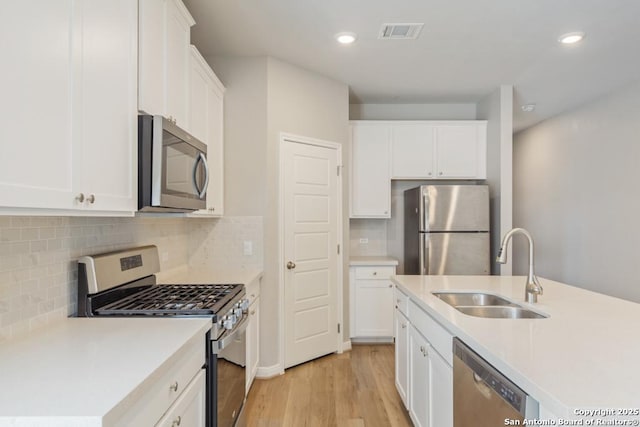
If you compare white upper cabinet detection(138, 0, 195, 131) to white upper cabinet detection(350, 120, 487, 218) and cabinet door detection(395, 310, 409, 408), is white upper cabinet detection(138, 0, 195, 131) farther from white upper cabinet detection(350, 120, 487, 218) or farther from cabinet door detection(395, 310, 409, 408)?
white upper cabinet detection(350, 120, 487, 218)

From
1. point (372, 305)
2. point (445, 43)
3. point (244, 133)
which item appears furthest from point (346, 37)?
point (372, 305)

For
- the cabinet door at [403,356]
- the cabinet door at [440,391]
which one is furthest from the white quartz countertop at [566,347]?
the cabinet door at [403,356]

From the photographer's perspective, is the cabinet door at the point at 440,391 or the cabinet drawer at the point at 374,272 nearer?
the cabinet door at the point at 440,391

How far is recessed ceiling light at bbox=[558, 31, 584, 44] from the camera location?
2814 millimetres

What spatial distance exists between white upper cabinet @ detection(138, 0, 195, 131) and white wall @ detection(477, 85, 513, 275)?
10.3ft

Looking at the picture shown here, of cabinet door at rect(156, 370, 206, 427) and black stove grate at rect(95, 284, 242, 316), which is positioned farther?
black stove grate at rect(95, 284, 242, 316)

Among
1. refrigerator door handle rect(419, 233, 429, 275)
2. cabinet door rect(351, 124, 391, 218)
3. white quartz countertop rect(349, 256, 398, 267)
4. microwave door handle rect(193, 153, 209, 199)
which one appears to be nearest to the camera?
microwave door handle rect(193, 153, 209, 199)

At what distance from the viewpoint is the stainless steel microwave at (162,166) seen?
1628 millimetres

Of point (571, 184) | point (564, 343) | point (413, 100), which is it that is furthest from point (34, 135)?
point (571, 184)

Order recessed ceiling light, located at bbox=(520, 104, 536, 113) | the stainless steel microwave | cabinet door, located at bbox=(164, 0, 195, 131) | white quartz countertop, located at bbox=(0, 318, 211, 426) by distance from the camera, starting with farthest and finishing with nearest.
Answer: recessed ceiling light, located at bbox=(520, 104, 536, 113)
cabinet door, located at bbox=(164, 0, 195, 131)
the stainless steel microwave
white quartz countertop, located at bbox=(0, 318, 211, 426)

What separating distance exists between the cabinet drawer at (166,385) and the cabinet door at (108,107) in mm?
596

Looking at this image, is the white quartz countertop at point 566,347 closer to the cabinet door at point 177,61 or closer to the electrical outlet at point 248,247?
the electrical outlet at point 248,247

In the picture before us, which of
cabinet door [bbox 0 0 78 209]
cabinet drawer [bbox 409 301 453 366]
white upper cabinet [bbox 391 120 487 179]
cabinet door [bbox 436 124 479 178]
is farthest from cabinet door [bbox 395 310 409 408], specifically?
cabinet door [bbox 436 124 479 178]

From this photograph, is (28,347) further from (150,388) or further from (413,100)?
(413,100)
